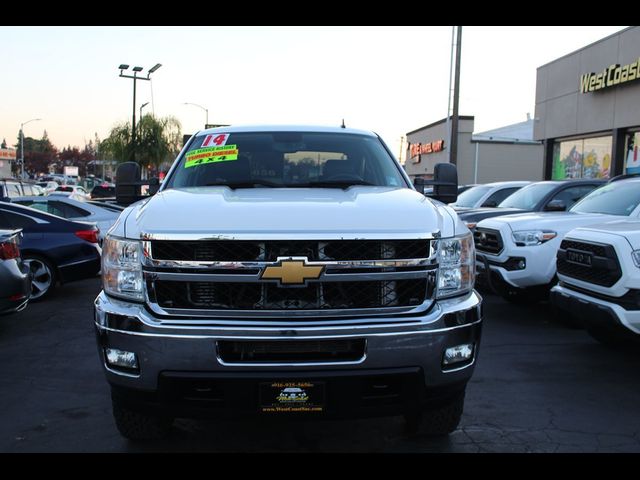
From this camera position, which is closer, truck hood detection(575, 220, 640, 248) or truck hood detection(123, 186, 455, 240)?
truck hood detection(123, 186, 455, 240)

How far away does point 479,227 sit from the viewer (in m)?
8.17

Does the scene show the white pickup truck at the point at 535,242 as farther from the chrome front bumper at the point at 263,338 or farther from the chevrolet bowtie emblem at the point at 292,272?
the chevrolet bowtie emblem at the point at 292,272

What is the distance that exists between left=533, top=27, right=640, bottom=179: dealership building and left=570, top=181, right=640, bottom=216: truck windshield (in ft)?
42.9

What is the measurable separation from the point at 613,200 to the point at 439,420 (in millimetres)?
4693

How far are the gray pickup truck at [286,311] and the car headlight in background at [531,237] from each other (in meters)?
4.31

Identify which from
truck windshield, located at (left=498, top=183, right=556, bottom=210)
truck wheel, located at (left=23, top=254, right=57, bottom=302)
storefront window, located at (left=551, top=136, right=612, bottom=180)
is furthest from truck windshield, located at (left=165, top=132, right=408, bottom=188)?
storefront window, located at (left=551, top=136, right=612, bottom=180)

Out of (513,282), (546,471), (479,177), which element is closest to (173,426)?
(546,471)

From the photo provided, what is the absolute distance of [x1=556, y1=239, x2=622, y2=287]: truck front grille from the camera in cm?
502

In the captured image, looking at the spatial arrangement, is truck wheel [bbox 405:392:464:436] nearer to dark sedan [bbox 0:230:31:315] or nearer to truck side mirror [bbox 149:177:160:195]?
truck side mirror [bbox 149:177:160:195]

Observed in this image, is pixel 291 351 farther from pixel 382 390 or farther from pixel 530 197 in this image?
pixel 530 197

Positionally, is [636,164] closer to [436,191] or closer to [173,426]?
[436,191]

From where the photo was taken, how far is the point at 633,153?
19547 millimetres

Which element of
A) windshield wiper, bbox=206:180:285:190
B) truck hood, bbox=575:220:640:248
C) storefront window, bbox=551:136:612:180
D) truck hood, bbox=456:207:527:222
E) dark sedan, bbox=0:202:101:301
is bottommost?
dark sedan, bbox=0:202:101:301

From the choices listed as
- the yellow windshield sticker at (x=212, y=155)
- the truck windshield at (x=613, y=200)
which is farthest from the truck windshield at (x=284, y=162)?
the truck windshield at (x=613, y=200)
